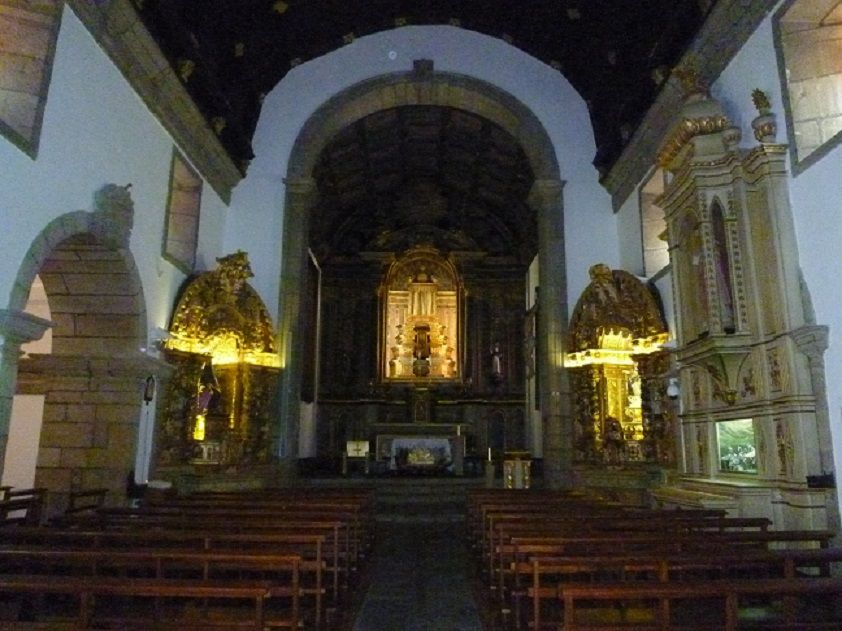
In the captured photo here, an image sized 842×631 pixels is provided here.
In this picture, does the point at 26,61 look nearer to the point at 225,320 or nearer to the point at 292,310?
the point at 225,320

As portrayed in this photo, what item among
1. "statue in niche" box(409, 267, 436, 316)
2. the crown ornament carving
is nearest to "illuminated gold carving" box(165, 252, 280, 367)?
the crown ornament carving

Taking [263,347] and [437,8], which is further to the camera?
[437,8]

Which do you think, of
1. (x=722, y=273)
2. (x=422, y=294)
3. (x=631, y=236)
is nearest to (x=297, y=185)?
(x=631, y=236)

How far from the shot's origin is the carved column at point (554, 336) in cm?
1093

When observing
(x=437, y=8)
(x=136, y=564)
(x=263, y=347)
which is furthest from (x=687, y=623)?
(x=437, y=8)

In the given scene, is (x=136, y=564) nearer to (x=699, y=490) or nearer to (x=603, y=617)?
(x=603, y=617)

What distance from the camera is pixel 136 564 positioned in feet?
12.0

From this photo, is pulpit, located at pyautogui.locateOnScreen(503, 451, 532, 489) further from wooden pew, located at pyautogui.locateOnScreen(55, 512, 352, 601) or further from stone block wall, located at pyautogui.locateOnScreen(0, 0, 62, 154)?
stone block wall, located at pyautogui.locateOnScreen(0, 0, 62, 154)

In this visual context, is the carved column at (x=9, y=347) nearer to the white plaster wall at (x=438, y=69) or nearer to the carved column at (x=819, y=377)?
the white plaster wall at (x=438, y=69)

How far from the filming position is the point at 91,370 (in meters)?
8.12

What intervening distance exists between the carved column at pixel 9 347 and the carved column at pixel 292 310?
5525 millimetres

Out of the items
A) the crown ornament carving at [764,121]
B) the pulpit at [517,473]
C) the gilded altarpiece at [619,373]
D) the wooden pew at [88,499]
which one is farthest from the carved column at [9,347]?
the pulpit at [517,473]

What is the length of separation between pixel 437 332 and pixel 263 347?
340 inches

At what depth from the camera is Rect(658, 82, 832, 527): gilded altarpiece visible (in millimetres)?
5781
